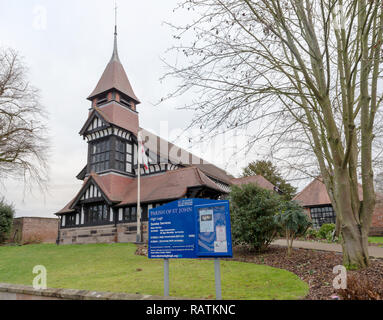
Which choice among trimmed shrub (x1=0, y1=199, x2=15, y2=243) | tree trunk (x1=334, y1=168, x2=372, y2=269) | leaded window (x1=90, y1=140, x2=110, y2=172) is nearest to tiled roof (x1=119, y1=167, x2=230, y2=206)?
leaded window (x1=90, y1=140, x2=110, y2=172)

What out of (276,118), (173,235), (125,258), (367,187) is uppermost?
(276,118)

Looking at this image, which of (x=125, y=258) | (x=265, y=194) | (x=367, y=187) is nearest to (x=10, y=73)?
(x=125, y=258)

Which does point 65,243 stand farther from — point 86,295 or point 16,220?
point 86,295

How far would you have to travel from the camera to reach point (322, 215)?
27875 millimetres

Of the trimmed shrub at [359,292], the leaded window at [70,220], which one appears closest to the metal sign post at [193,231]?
the trimmed shrub at [359,292]

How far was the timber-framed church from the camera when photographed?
19.8 meters

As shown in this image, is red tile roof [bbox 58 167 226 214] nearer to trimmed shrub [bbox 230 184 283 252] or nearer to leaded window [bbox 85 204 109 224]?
leaded window [bbox 85 204 109 224]

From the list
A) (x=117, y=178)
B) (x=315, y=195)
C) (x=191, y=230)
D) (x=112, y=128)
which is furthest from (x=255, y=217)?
(x=315, y=195)

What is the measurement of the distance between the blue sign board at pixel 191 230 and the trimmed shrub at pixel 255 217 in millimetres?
6922

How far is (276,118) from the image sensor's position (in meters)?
7.83

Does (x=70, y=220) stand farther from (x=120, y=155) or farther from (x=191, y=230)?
(x=191, y=230)

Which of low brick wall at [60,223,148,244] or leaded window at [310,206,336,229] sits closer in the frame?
low brick wall at [60,223,148,244]

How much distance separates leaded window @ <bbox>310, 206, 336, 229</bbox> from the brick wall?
26.0 metres
